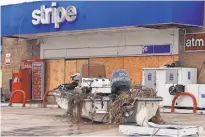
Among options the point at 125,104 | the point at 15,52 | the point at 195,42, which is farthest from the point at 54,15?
the point at 125,104

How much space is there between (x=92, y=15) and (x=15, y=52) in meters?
8.21

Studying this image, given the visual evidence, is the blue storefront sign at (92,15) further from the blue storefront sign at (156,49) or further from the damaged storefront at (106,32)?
the blue storefront sign at (156,49)

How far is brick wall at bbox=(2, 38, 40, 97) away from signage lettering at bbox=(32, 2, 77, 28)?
10.9 feet

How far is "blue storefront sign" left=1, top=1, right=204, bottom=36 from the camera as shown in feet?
63.5

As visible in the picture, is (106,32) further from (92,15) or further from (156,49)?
(156,49)

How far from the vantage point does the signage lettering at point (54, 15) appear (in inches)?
884

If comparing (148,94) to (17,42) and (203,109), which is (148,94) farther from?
(17,42)

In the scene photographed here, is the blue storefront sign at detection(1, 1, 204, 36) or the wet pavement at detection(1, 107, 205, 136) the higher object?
the blue storefront sign at detection(1, 1, 204, 36)

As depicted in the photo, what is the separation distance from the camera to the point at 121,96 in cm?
1345

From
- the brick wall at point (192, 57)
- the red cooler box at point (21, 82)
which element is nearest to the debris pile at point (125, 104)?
the brick wall at point (192, 57)

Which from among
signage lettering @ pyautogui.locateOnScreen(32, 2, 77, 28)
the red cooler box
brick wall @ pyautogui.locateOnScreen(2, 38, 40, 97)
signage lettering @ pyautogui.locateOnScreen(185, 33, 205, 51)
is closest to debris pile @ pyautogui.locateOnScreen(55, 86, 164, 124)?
signage lettering @ pyautogui.locateOnScreen(185, 33, 205, 51)

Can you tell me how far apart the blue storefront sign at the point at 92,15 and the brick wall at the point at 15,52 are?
2.11 m

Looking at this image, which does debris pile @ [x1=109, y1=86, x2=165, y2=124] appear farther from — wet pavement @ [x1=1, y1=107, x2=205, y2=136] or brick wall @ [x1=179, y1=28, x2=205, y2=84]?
brick wall @ [x1=179, y1=28, x2=205, y2=84]

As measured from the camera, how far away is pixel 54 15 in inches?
907
